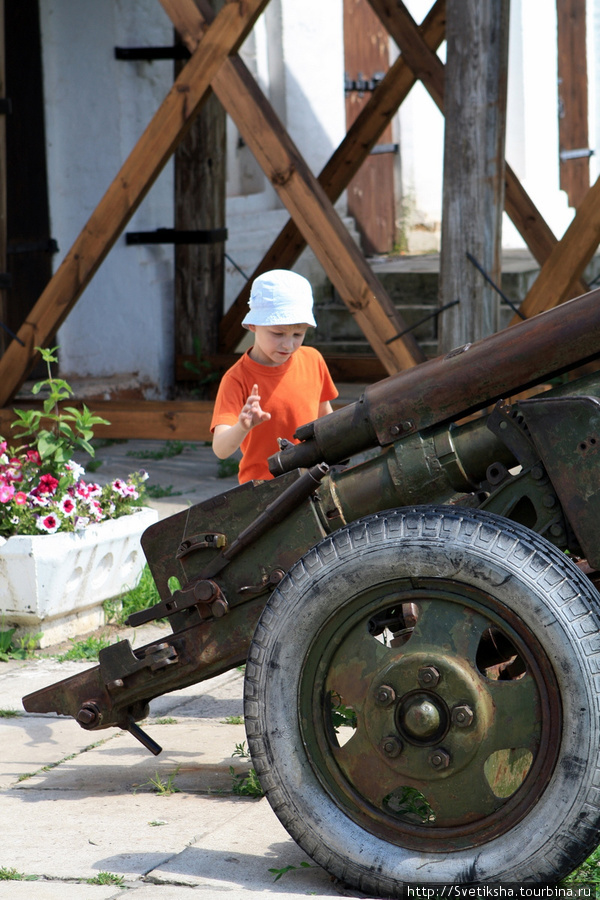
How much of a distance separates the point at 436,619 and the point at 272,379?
1225 millimetres

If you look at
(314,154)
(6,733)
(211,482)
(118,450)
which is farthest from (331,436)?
(314,154)

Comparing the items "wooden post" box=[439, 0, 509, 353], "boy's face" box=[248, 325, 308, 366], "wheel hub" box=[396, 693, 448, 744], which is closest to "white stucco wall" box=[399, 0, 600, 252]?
"wooden post" box=[439, 0, 509, 353]

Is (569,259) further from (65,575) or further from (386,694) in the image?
(386,694)

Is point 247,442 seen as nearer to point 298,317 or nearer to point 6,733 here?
point 298,317

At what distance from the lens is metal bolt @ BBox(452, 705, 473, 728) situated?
2.27 metres

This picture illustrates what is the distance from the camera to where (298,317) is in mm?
3137

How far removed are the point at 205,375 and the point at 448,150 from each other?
3.11m

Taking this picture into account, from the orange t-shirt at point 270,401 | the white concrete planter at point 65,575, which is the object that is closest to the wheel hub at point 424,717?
the orange t-shirt at point 270,401

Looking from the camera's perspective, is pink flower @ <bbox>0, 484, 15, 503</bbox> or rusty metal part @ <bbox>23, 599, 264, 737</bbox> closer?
rusty metal part @ <bbox>23, 599, 264, 737</bbox>

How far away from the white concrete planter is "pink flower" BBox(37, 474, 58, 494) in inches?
7.0

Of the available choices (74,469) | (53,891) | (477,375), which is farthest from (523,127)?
(53,891)

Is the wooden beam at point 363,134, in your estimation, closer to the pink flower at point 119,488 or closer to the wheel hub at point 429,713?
the pink flower at point 119,488

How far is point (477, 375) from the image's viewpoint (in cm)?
252

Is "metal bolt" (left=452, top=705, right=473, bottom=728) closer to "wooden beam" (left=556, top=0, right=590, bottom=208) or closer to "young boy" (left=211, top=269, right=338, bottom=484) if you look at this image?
"young boy" (left=211, top=269, right=338, bottom=484)
